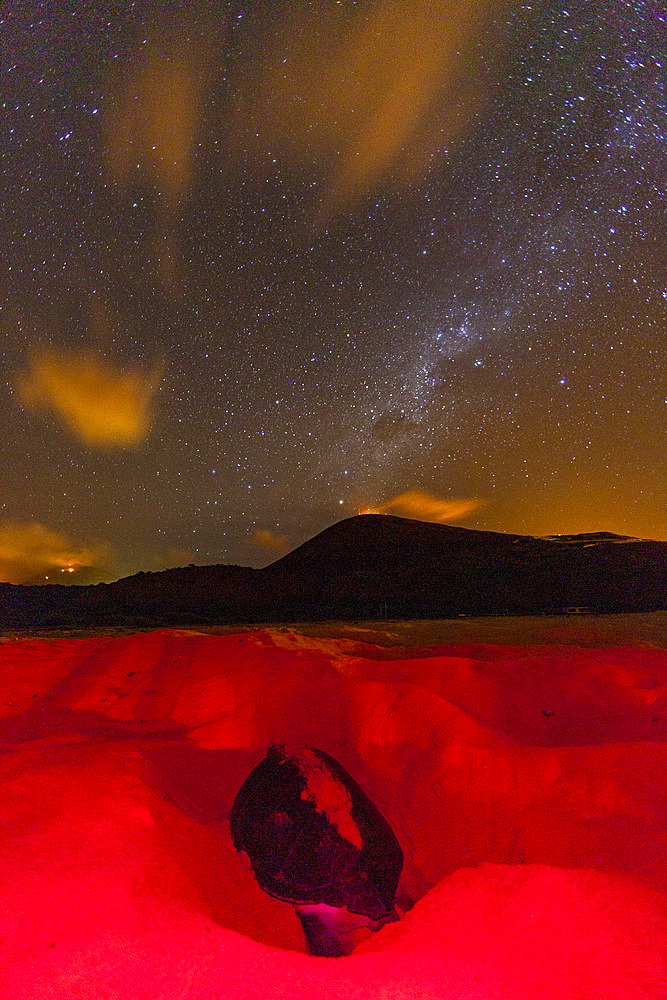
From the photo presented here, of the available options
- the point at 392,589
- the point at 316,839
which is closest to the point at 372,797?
the point at 316,839

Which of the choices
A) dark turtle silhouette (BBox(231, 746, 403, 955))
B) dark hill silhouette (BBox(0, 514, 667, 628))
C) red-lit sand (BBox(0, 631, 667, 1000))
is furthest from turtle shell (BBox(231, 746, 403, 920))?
dark hill silhouette (BBox(0, 514, 667, 628))

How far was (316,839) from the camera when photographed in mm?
4035

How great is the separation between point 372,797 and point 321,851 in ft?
6.33

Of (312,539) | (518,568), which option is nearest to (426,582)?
(518,568)

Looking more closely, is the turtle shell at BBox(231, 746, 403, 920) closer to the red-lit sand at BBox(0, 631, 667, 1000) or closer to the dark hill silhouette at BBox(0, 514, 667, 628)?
the red-lit sand at BBox(0, 631, 667, 1000)

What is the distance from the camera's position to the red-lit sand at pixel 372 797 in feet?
6.97

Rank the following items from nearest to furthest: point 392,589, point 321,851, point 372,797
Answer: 1. point 321,851
2. point 372,797
3. point 392,589

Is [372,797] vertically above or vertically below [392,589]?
below

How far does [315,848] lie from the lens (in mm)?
3988

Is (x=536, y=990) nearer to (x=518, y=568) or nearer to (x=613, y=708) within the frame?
(x=613, y=708)

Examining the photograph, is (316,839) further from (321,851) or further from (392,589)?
(392,589)

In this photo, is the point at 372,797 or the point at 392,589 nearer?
the point at 372,797

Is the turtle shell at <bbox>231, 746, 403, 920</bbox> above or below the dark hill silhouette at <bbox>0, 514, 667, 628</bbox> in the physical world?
below

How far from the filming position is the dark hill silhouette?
27250mm
